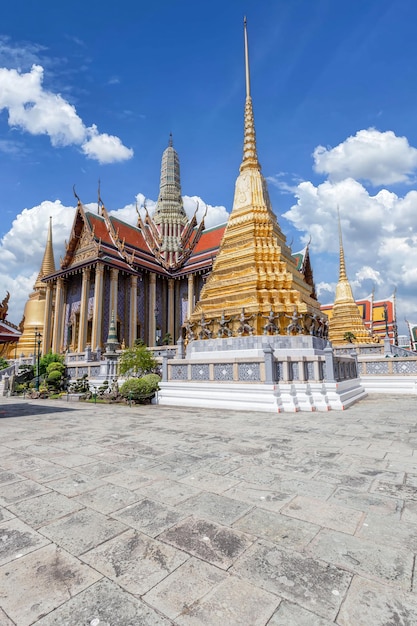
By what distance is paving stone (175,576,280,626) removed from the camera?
1.61 meters

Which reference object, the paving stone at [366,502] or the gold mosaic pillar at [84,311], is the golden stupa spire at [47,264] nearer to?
the gold mosaic pillar at [84,311]

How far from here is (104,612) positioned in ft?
5.48

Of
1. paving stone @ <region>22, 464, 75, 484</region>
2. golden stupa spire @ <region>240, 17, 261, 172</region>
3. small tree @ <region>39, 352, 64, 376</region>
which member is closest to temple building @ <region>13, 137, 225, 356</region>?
small tree @ <region>39, 352, 64, 376</region>

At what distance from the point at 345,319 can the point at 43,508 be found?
29186 mm

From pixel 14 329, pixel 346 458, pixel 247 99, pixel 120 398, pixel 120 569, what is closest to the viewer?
pixel 120 569

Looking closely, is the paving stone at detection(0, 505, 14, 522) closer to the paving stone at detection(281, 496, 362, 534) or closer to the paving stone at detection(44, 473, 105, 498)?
the paving stone at detection(44, 473, 105, 498)

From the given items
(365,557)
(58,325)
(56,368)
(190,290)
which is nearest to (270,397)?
(365,557)

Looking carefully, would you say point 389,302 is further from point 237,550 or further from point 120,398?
point 237,550

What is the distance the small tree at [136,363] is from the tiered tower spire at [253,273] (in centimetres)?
329

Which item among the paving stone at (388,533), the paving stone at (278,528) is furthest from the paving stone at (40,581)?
the paving stone at (388,533)

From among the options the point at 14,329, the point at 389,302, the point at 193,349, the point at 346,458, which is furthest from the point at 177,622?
the point at 389,302

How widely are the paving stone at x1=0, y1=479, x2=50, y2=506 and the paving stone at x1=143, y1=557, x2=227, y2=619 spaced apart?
197 centimetres

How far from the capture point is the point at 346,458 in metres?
4.38

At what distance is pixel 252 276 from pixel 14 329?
30779 mm
